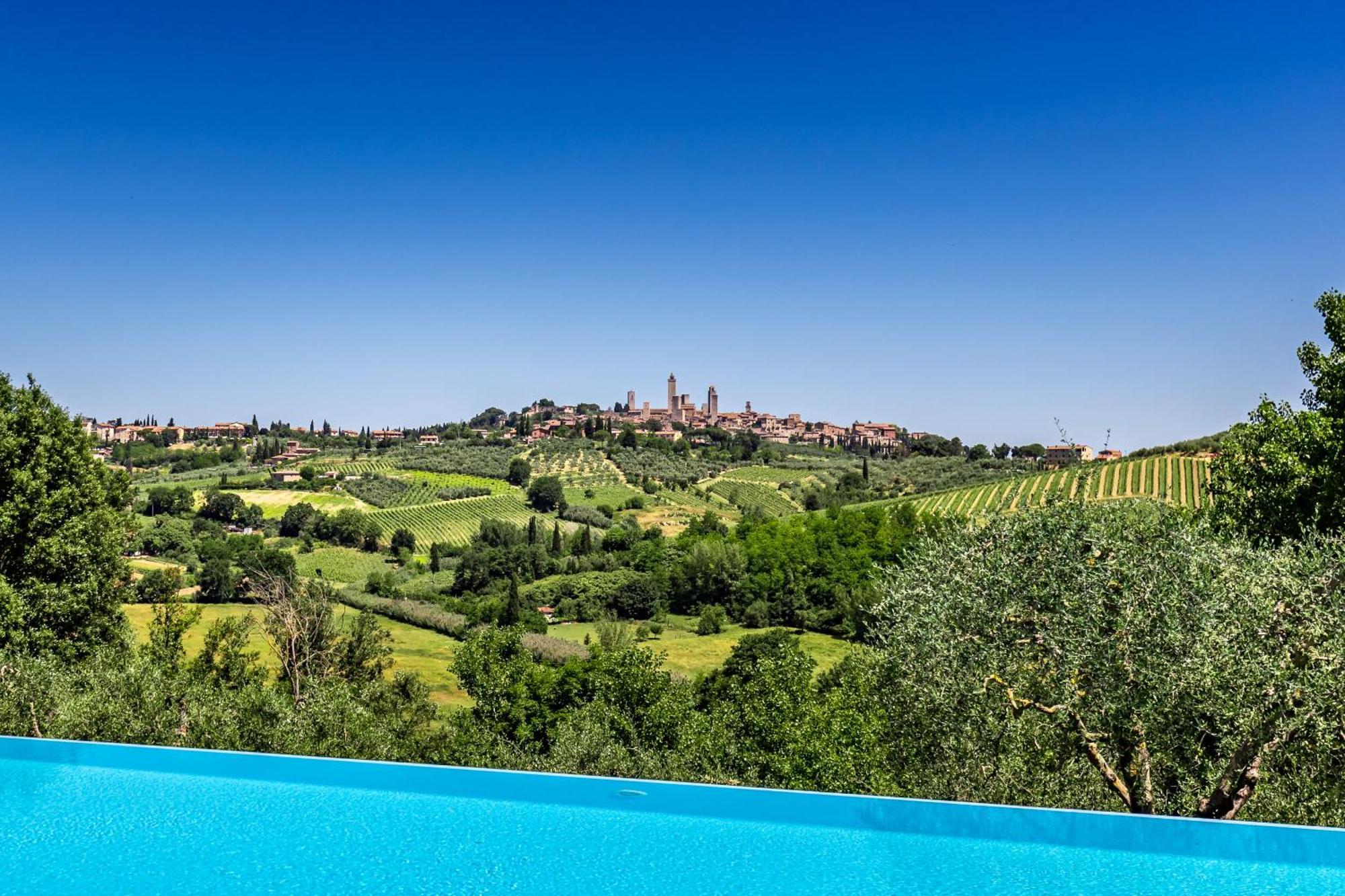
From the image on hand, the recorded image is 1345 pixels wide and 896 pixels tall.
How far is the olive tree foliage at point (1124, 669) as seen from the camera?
758 cm

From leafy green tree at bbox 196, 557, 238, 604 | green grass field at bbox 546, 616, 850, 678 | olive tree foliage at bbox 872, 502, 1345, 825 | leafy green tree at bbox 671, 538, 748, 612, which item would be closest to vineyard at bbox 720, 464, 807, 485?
leafy green tree at bbox 671, 538, 748, 612

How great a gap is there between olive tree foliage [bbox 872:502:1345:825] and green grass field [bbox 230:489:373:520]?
75982mm

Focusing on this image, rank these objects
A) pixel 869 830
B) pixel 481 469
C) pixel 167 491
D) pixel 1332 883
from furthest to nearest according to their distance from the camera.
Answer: pixel 481 469, pixel 167 491, pixel 869 830, pixel 1332 883

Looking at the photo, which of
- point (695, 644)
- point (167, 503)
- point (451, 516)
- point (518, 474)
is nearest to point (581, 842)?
point (695, 644)

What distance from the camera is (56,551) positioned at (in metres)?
13.5

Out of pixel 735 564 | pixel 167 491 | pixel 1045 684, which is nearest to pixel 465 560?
pixel 735 564

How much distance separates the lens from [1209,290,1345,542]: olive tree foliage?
11.7 metres

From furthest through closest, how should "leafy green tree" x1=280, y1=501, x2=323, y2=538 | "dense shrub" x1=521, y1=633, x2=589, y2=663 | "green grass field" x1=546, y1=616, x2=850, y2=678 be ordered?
"leafy green tree" x1=280, y1=501, x2=323, y2=538 < "green grass field" x1=546, y1=616, x2=850, y2=678 < "dense shrub" x1=521, y1=633, x2=589, y2=663

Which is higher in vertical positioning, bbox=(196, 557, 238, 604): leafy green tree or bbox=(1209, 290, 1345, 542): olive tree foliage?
bbox=(1209, 290, 1345, 542): olive tree foliage

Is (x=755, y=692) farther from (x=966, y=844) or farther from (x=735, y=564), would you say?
(x=735, y=564)

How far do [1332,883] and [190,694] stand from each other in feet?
46.4

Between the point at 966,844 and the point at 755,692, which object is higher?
the point at 966,844

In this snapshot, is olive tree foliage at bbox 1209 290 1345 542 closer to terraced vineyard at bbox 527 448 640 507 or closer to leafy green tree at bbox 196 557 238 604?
leafy green tree at bbox 196 557 238 604

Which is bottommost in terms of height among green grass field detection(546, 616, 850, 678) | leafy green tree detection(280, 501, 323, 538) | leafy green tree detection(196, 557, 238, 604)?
green grass field detection(546, 616, 850, 678)
